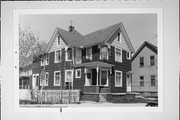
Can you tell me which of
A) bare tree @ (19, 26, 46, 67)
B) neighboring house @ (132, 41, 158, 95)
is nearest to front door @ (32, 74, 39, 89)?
bare tree @ (19, 26, 46, 67)

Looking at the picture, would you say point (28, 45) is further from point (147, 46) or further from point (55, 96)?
point (147, 46)

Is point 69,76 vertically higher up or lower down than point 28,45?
lower down

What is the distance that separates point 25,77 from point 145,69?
173 centimetres

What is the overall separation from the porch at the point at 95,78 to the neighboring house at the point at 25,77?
791mm

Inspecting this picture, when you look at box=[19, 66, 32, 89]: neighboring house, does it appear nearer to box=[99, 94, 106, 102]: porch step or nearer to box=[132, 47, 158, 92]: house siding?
box=[99, 94, 106, 102]: porch step

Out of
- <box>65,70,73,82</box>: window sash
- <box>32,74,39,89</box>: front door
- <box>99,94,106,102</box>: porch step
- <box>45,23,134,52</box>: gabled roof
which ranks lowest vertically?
<box>99,94,106,102</box>: porch step

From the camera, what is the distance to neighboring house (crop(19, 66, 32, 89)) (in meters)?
4.03

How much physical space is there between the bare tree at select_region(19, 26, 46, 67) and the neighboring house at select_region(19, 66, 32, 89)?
0.07 meters

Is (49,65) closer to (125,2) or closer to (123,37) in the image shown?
(123,37)

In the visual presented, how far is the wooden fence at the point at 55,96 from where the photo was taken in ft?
13.3

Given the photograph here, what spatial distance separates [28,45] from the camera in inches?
160

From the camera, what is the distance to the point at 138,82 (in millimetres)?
4039

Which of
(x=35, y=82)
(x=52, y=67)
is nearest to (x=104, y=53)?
(x=52, y=67)

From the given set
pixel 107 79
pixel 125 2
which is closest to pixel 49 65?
pixel 107 79
